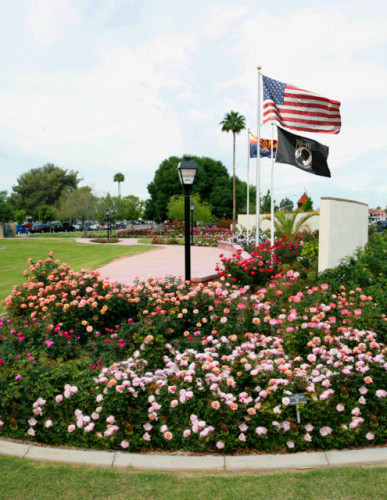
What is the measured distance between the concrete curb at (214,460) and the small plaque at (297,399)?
1.33 ft

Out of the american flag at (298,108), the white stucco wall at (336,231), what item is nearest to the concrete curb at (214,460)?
the white stucco wall at (336,231)

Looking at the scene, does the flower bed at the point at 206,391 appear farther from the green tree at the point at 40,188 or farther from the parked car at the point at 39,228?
the green tree at the point at 40,188

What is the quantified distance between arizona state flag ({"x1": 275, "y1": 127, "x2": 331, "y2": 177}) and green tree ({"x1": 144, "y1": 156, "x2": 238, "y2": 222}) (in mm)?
44606

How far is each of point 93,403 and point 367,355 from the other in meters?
2.54

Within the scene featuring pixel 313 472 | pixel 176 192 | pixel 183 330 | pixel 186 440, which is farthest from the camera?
pixel 176 192

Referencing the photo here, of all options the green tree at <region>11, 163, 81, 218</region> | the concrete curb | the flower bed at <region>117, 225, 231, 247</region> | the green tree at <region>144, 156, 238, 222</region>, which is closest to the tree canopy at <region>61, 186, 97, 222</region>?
the flower bed at <region>117, 225, 231, 247</region>

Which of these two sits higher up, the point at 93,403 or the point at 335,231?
the point at 335,231

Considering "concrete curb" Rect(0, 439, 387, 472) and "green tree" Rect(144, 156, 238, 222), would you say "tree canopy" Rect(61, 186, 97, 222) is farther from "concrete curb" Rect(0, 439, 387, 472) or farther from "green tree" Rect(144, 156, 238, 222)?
"concrete curb" Rect(0, 439, 387, 472)

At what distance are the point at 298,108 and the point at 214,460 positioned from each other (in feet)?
30.2

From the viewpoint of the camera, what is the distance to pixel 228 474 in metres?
3.04

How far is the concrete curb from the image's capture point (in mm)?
3115

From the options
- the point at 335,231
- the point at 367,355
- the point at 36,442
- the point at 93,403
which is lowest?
the point at 36,442

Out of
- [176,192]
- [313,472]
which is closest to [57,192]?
Result: [176,192]

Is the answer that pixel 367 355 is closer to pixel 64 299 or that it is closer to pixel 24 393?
pixel 24 393
